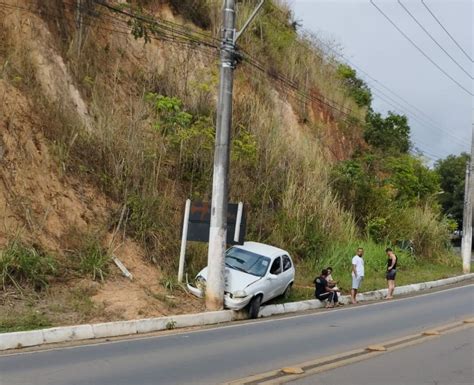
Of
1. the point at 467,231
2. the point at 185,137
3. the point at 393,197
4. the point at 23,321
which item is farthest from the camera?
the point at 467,231

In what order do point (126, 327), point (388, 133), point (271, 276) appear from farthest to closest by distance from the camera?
point (388, 133)
point (271, 276)
point (126, 327)

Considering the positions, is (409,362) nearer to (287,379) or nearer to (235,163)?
(287,379)

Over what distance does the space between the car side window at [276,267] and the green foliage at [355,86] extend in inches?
967

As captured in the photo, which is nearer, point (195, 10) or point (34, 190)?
point (34, 190)

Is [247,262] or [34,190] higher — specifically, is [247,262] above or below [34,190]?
below

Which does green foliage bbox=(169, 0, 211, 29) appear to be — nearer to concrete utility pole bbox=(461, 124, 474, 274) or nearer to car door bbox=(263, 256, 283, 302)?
car door bbox=(263, 256, 283, 302)

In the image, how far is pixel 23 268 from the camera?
508 inches

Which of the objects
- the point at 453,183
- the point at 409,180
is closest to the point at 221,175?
the point at 409,180

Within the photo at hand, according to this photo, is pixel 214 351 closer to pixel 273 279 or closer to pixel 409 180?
pixel 273 279

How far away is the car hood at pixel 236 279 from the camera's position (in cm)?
1472

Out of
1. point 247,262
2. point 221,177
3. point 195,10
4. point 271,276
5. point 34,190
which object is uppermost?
point 195,10

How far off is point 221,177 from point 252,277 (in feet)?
8.50

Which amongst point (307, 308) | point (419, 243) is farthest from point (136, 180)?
point (419, 243)

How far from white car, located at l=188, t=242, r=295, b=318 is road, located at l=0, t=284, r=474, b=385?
0.80m
